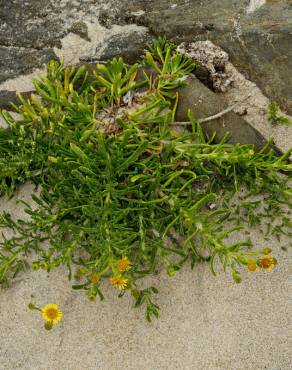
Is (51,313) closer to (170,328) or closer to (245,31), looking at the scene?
(170,328)

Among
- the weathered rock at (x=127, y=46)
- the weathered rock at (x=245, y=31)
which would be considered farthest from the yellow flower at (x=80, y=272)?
the weathered rock at (x=245, y=31)

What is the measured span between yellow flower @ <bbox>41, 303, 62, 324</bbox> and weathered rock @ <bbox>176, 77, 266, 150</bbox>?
1.22m

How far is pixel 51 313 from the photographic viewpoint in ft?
9.11

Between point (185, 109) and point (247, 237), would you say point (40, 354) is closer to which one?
point (247, 237)

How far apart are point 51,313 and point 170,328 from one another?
0.62 metres

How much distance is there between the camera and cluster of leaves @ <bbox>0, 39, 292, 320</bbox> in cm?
278

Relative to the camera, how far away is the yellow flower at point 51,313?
2.77 meters

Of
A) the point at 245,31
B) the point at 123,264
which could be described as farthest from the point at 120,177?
the point at 245,31

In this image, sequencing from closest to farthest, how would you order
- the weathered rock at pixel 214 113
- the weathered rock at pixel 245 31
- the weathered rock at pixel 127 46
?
the weathered rock at pixel 214 113
the weathered rock at pixel 245 31
the weathered rock at pixel 127 46

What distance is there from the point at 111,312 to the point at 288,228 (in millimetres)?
A: 1040

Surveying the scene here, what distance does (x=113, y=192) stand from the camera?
2.77 meters

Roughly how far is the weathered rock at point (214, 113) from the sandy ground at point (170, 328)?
1.91ft

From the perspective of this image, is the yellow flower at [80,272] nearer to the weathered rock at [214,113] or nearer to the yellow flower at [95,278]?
the yellow flower at [95,278]

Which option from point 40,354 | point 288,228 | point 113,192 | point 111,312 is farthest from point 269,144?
point 40,354
